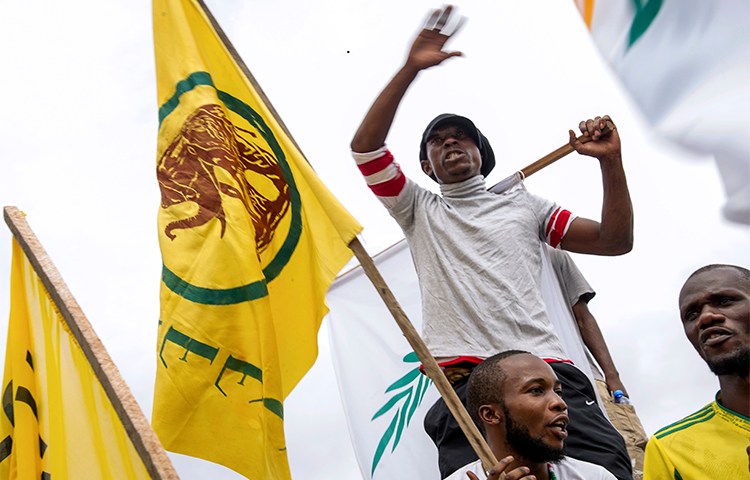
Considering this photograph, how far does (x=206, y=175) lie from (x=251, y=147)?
0.26m

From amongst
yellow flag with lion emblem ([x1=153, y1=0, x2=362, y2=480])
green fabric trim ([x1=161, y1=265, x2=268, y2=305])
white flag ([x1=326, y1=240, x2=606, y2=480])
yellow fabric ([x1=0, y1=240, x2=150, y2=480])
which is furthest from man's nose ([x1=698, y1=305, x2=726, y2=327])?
yellow fabric ([x1=0, y1=240, x2=150, y2=480])

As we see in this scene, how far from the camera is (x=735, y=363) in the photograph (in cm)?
315

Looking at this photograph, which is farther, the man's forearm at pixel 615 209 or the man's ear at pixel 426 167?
the man's ear at pixel 426 167

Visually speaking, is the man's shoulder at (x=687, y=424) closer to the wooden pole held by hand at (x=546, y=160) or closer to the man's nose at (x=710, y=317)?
the man's nose at (x=710, y=317)

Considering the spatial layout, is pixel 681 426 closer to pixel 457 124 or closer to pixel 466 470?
pixel 466 470

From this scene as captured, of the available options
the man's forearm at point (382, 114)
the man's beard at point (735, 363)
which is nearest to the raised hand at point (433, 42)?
the man's forearm at point (382, 114)

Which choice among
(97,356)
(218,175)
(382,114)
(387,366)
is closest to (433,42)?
(382,114)

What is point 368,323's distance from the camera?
6.02 metres

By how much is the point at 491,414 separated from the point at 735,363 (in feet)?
3.01

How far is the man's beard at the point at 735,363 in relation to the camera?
313 centimetres

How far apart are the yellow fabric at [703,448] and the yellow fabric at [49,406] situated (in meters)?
1.73

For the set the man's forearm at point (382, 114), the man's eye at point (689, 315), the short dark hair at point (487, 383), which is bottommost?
the man's eye at point (689, 315)

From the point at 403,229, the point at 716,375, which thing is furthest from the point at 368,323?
the point at 716,375

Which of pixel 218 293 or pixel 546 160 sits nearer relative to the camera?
pixel 218 293
